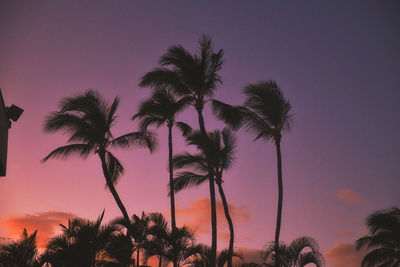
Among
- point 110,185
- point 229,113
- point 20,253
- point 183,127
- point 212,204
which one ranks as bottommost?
point 20,253

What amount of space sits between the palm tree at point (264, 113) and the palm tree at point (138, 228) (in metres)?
6.03

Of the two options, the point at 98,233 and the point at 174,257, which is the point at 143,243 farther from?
the point at 98,233

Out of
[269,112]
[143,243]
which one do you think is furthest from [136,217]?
[269,112]

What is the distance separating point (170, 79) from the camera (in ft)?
60.2

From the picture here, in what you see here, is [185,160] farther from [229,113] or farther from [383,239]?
[383,239]

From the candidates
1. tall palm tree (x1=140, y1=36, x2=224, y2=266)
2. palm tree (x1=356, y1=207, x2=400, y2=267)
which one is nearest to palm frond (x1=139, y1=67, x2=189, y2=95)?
tall palm tree (x1=140, y1=36, x2=224, y2=266)

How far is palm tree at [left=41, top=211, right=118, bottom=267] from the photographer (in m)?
9.56

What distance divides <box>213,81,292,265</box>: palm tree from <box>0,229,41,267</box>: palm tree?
9.32m

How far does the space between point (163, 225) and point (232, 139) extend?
17.6 feet

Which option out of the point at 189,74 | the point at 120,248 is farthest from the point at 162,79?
the point at 120,248

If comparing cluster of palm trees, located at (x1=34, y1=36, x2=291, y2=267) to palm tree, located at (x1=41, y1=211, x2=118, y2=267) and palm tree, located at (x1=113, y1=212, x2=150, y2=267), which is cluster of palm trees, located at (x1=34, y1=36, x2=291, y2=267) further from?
palm tree, located at (x1=41, y1=211, x2=118, y2=267)

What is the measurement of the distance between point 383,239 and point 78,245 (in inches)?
719

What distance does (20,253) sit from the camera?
42.3 feet

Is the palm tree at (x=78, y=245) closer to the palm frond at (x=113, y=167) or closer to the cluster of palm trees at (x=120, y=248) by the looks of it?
the cluster of palm trees at (x=120, y=248)
